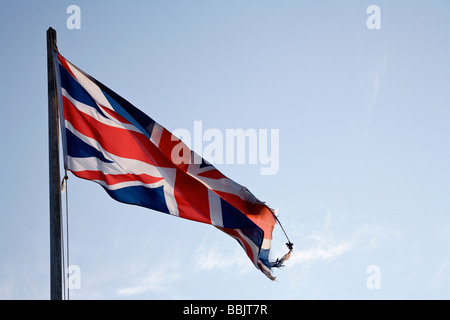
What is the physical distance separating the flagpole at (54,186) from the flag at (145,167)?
595mm

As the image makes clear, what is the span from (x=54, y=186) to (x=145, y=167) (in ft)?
9.29

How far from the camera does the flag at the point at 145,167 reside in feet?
49.5

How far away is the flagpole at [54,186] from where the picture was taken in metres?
12.7

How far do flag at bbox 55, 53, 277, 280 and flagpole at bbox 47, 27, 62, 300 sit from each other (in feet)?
1.95

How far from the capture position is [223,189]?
16.8 meters

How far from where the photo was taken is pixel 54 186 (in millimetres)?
13359

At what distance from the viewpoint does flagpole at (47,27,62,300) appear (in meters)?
12.7

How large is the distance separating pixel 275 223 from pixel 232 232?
120 centimetres

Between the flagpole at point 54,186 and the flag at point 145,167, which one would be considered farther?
the flag at point 145,167
